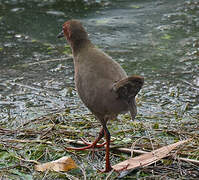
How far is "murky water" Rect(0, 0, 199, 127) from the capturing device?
503cm

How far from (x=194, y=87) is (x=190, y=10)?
320 centimetres

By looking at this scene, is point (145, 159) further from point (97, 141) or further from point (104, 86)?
point (104, 86)

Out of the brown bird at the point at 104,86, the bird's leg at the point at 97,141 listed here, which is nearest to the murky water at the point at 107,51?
the bird's leg at the point at 97,141

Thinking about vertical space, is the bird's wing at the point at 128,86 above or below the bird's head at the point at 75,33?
below

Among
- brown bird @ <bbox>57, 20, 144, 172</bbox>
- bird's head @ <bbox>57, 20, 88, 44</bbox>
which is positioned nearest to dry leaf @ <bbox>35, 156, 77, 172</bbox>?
brown bird @ <bbox>57, 20, 144, 172</bbox>

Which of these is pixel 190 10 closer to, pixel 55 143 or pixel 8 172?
pixel 55 143

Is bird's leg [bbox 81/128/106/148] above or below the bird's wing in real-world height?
below

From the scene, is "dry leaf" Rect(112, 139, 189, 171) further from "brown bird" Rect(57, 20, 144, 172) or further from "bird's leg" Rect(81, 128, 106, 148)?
"bird's leg" Rect(81, 128, 106, 148)

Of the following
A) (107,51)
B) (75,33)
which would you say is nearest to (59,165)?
(75,33)

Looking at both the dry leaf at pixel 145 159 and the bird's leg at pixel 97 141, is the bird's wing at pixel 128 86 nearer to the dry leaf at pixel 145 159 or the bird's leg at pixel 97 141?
the dry leaf at pixel 145 159

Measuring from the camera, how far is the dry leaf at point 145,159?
3430mm

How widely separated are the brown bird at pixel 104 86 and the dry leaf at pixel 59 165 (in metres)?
0.32

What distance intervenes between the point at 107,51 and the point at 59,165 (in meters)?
3.55

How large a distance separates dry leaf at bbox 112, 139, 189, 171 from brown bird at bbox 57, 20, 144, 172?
14 cm
